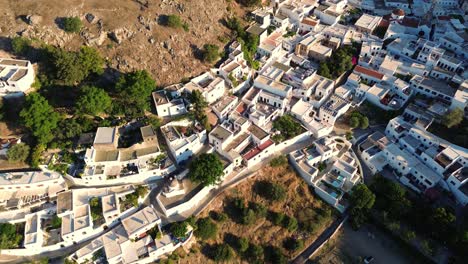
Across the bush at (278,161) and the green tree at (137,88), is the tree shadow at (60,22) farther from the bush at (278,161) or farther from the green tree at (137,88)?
the bush at (278,161)

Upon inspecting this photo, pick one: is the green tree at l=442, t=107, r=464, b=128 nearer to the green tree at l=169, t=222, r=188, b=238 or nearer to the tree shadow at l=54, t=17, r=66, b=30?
the green tree at l=169, t=222, r=188, b=238

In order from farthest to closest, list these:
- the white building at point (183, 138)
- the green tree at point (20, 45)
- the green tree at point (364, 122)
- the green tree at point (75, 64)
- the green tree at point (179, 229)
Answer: the green tree at point (364, 122) < the green tree at point (20, 45) < the green tree at point (75, 64) < the white building at point (183, 138) < the green tree at point (179, 229)

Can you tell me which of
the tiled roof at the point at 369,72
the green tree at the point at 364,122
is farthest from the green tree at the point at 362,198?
the tiled roof at the point at 369,72

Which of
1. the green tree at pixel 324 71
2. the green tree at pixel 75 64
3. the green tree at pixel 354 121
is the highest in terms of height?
the green tree at pixel 75 64

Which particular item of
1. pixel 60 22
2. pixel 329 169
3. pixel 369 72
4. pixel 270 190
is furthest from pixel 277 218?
pixel 60 22

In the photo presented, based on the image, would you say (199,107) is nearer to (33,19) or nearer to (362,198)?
(362,198)

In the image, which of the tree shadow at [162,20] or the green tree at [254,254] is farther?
the tree shadow at [162,20]

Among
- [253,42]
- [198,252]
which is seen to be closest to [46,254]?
[198,252]
